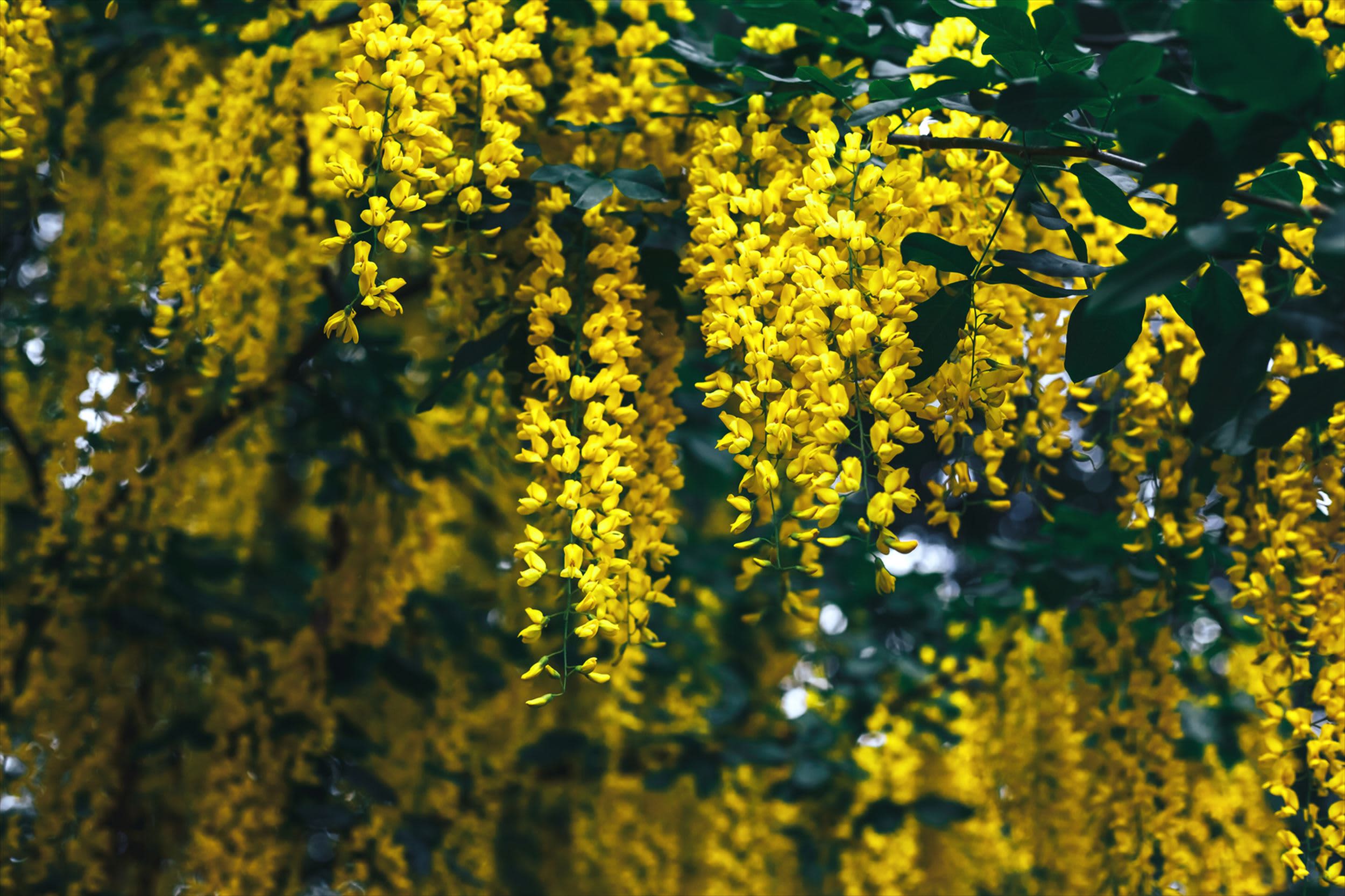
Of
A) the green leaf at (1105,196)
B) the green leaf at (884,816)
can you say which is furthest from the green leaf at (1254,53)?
the green leaf at (884,816)

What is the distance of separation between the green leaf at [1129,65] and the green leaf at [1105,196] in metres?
0.10

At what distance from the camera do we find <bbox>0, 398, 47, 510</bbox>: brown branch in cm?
245

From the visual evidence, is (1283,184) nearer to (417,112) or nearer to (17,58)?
(417,112)

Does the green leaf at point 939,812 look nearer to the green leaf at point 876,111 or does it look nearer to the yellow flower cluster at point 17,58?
the green leaf at point 876,111

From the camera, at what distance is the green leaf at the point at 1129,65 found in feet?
3.91

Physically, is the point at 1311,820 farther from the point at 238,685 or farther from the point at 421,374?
the point at 421,374

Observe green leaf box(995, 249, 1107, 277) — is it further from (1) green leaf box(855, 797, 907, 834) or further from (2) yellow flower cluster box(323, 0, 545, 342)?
(1) green leaf box(855, 797, 907, 834)

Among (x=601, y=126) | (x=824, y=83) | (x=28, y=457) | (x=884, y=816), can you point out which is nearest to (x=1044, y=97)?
(x=824, y=83)

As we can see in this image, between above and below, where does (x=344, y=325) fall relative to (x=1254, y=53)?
below

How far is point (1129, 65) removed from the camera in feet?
3.96

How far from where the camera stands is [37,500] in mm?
2512

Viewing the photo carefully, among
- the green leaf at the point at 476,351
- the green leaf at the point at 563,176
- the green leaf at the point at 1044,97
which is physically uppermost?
the green leaf at the point at 1044,97

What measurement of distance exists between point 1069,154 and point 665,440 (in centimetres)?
72

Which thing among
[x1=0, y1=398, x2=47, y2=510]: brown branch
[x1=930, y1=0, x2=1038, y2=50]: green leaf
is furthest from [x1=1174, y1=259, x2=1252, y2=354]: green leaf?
[x1=0, y1=398, x2=47, y2=510]: brown branch
